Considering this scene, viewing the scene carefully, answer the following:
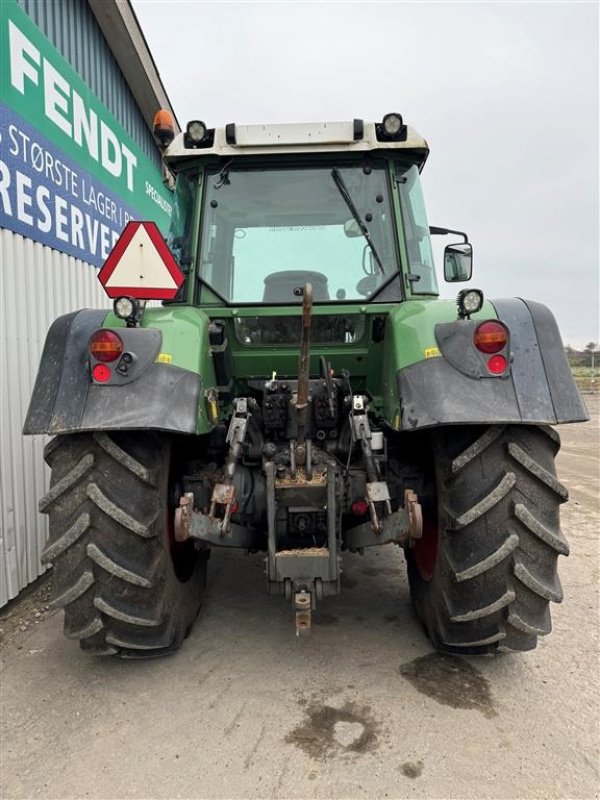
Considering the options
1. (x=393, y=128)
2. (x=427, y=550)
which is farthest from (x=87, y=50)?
(x=427, y=550)

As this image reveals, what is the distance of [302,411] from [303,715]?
1340 millimetres

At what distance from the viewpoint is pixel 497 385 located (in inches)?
97.8

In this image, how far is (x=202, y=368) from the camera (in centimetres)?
280

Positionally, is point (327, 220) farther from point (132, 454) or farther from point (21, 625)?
point (21, 625)

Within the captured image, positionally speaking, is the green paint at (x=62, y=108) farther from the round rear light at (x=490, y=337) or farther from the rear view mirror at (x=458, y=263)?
the round rear light at (x=490, y=337)

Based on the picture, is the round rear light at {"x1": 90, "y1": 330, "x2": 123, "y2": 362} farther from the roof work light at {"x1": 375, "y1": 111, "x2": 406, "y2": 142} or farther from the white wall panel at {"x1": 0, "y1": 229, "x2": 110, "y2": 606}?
the roof work light at {"x1": 375, "y1": 111, "x2": 406, "y2": 142}

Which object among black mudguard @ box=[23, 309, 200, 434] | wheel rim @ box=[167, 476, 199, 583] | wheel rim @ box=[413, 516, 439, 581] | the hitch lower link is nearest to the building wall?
wheel rim @ box=[167, 476, 199, 583]

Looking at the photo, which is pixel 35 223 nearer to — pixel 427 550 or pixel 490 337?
Answer: pixel 490 337

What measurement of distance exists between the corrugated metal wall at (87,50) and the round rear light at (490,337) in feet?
13.5

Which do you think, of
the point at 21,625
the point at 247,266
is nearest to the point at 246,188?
the point at 247,266

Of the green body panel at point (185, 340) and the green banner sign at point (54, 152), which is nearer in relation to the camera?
the green body panel at point (185, 340)

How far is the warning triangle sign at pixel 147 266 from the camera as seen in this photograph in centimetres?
322

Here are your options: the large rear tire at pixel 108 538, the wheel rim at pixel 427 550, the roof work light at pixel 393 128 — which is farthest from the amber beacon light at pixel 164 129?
the wheel rim at pixel 427 550

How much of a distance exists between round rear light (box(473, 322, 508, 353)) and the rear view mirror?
126 centimetres
